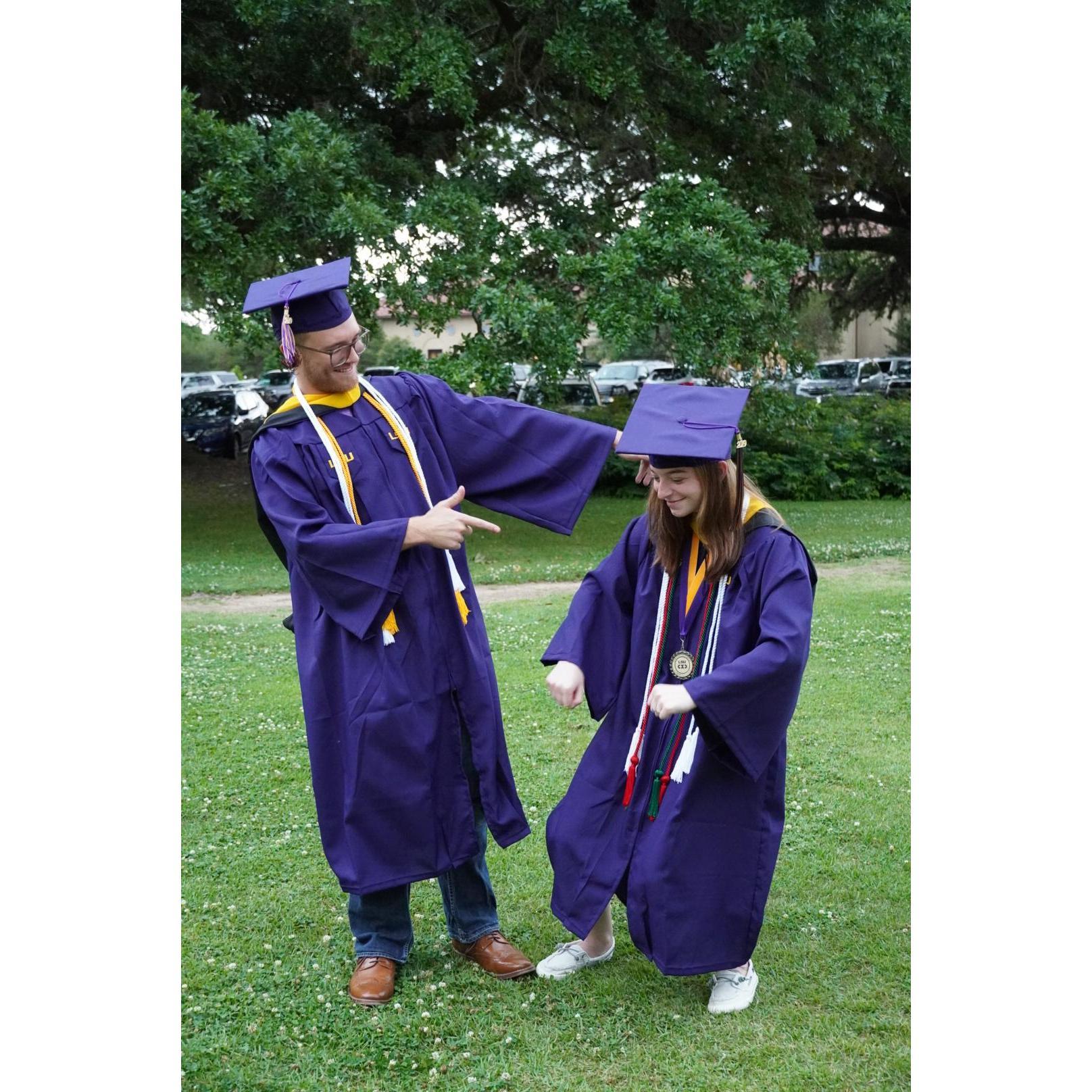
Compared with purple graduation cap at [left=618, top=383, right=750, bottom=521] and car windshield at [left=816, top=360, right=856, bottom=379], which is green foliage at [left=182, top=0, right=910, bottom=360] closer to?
purple graduation cap at [left=618, top=383, right=750, bottom=521]

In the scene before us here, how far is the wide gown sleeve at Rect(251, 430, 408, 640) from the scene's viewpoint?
3643 mm

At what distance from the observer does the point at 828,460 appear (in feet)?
60.0

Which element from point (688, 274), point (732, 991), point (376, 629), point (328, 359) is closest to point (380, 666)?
point (376, 629)

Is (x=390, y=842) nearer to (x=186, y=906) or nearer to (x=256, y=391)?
(x=186, y=906)

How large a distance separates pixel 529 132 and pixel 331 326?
10.1 meters

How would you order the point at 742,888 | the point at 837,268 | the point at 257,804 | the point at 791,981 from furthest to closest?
the point at 837,268
the point at 257,804
the point at 791,981
the point at 742,888

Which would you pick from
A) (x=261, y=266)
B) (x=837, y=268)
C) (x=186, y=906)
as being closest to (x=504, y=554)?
(x=261, y=266)

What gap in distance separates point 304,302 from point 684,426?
4.12ft

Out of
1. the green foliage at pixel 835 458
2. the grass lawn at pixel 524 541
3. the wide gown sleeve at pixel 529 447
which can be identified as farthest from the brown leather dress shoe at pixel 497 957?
the green foliage at pixel 835 458

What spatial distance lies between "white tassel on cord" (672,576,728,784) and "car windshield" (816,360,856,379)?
27.3m

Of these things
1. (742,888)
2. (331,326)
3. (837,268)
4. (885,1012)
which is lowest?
(885,1012)

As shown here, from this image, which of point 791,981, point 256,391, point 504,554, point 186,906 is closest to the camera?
point 791,981

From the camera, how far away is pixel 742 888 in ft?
12.1

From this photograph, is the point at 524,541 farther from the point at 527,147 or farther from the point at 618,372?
the point at 618,372
